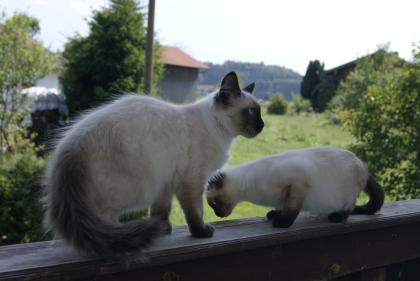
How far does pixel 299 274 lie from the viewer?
1.88 m

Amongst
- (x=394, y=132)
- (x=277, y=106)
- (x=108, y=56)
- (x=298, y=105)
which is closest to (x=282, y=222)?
(x=394, y=132)

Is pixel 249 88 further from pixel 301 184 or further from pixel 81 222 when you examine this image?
pixel 81 222

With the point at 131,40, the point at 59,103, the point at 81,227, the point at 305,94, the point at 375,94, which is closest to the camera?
the point at 81,227

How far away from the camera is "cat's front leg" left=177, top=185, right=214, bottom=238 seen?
1.89 metres

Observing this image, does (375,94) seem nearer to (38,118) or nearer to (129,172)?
(129,172)

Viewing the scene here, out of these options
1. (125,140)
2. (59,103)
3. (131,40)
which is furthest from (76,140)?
(59,103)

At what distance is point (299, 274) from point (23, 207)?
5345 mm

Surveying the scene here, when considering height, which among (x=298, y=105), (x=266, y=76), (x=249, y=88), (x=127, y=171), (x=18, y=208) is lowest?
(x=18, y=208)

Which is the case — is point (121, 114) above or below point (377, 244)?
above

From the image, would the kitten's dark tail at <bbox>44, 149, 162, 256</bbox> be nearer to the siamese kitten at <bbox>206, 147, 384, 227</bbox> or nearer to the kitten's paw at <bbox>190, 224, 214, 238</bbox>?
the kitten's paw at <bbox>190, 224, 214, 238</bbox>

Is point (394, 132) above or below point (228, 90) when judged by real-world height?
below

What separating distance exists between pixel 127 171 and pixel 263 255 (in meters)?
0.62

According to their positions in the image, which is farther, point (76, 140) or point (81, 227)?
point (76, 140)

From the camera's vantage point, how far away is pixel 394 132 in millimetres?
6023
